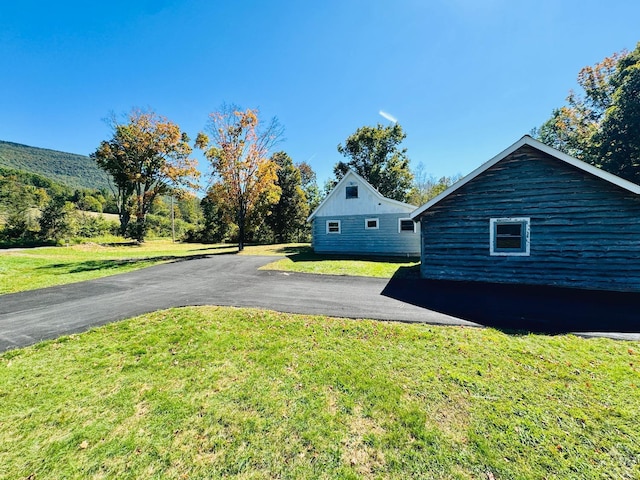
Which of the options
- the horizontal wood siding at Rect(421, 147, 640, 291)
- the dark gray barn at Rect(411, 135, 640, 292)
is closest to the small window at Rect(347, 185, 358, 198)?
the dark gray barn at Rect(411, 135, 640, 292)

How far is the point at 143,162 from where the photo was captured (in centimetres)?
3197

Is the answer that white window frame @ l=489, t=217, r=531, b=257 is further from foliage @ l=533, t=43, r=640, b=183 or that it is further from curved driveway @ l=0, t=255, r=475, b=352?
foliage @ l=533, t=43, r=640, b=183

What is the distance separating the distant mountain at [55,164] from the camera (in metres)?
75.5

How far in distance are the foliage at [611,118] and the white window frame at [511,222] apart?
50.7 ft

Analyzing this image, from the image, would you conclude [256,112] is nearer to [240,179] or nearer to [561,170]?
[240,179]

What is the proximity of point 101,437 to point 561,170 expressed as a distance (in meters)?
13.7

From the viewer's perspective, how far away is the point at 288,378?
4.11 metres

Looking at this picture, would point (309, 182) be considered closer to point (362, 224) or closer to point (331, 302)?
point (362, 224)

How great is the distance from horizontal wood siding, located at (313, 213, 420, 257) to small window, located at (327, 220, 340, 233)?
0.83 feet

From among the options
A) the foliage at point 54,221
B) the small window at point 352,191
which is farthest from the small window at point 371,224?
the foliage at point 54,221

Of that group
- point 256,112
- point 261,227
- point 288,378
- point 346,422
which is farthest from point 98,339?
point 261,227

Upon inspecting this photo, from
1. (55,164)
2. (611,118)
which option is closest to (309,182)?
(611,118)

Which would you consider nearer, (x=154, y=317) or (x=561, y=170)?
(x=154, y=317)

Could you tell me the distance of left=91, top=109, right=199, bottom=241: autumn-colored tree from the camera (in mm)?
30828
